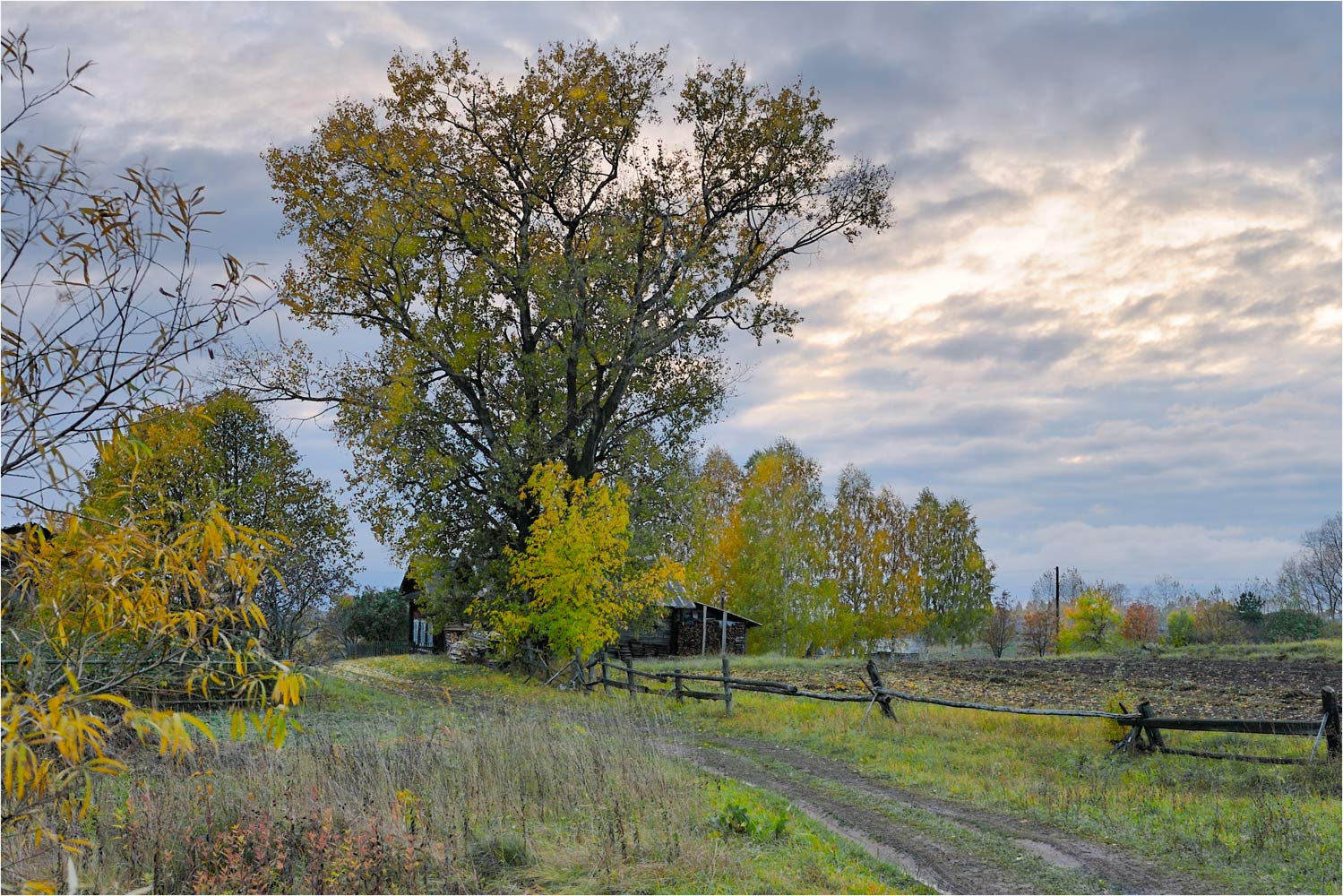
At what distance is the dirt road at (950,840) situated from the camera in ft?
24.2

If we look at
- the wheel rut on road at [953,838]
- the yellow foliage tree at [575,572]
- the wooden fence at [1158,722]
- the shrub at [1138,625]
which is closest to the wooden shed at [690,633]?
the yellow foliage tree at [575,572]

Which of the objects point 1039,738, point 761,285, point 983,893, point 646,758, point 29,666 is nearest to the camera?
point 29,666

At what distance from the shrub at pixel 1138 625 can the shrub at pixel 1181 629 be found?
5.07m

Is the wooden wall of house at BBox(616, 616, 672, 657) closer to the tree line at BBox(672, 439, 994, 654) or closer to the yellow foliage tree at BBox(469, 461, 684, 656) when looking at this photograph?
the tree line at BBox(672, 439, 994, 654)

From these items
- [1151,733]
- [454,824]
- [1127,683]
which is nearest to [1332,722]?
[1151,733]

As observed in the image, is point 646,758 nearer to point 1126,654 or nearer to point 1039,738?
point 1039,738

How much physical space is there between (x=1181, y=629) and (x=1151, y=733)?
3957cm

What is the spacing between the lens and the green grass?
21.6 feet

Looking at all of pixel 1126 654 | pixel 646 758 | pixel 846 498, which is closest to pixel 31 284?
pixel 646 758

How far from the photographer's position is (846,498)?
179ft

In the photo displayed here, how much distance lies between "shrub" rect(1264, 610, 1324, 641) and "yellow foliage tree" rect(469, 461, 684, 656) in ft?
122

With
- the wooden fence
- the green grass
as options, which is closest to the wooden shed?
the wooden fence

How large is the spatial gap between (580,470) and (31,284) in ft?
70.1

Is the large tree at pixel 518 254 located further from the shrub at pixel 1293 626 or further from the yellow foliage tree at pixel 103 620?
the shrub at pixel 1293 626
